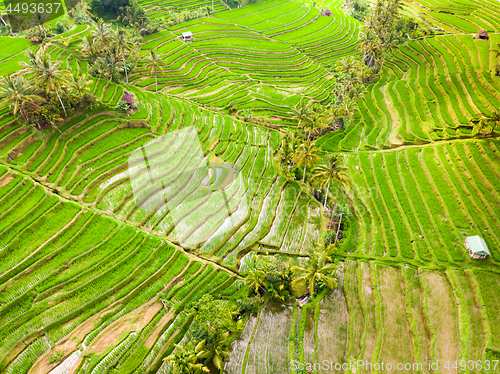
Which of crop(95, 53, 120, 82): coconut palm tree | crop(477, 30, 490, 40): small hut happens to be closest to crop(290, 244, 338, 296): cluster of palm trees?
crop(95, 53, 120, 82): coconut palm tree

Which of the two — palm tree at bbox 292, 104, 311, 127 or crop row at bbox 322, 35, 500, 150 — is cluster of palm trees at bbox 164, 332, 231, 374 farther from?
crop row at bbox 322, 35, 500, 150

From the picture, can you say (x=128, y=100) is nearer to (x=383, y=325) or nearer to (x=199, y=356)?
(x=199, y=356)

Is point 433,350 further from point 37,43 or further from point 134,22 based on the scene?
point 134,22

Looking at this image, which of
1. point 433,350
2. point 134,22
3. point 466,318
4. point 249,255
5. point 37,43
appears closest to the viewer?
point 433,350

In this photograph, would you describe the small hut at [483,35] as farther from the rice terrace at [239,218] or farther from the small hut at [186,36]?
the small hut at [186,36]

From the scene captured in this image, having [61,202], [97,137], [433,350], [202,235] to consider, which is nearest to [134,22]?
[97,137]

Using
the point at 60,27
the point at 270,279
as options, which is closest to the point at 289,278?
the point at 270,279

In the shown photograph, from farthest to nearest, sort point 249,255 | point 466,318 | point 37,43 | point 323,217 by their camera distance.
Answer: point 37,43
point 323,217
point 249,255
point 466,318
